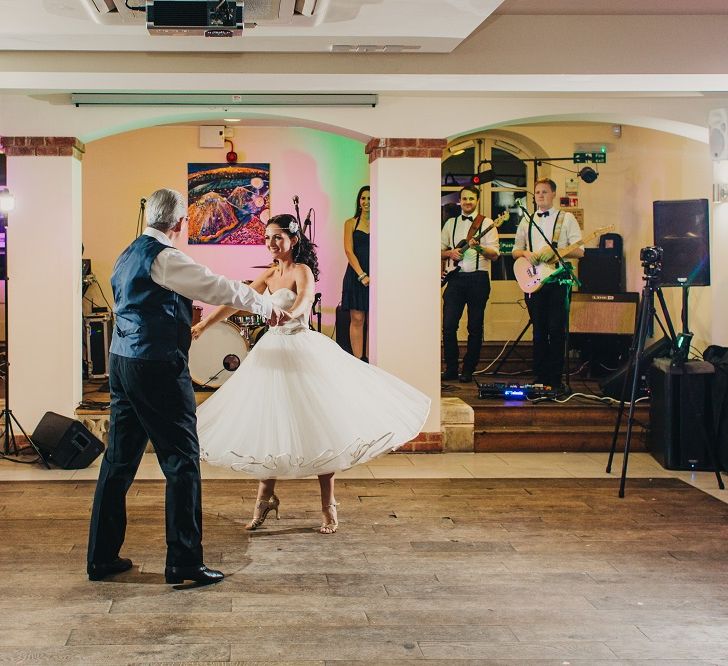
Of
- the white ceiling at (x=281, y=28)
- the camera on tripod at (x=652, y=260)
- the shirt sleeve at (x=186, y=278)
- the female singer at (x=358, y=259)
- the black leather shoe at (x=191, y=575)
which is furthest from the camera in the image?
the female singer at (x=358, y=259)

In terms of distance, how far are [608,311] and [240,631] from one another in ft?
23.3

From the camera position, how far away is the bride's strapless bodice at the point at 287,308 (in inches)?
203

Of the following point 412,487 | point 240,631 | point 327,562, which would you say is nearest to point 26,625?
point 240,631

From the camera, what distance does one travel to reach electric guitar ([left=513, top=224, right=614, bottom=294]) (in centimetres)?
866

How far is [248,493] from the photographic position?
623cm

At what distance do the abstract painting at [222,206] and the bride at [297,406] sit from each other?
5.76m

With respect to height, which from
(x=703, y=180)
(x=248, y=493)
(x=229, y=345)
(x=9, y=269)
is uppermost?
(x=703, y=180)

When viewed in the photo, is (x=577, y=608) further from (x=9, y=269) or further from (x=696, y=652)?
(x=9, y=269)

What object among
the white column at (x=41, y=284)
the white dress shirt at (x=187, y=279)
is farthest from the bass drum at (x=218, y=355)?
the white dress shirt at (x=187, y=279)

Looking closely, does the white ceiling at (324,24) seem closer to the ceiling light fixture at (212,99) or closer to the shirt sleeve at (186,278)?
the ceiling light fixture at (212,99)

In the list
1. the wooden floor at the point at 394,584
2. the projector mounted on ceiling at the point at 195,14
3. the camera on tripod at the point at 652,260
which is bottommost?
the wooden floor at the point at 394,584

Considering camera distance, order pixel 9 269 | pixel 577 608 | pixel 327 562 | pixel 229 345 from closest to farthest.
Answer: pixel 577 608
pixel 327 562
pixel 9 269
pixel 229 345

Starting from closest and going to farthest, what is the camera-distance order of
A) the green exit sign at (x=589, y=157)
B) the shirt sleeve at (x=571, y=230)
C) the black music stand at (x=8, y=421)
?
the black music stand at (x=8, y=421) → the shirt sleeve at (x=571, y=230) → the green exit sign at (x=589, y=157)

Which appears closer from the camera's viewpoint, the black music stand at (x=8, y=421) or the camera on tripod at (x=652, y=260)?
the camera on tripod at (x=652, y=260)
